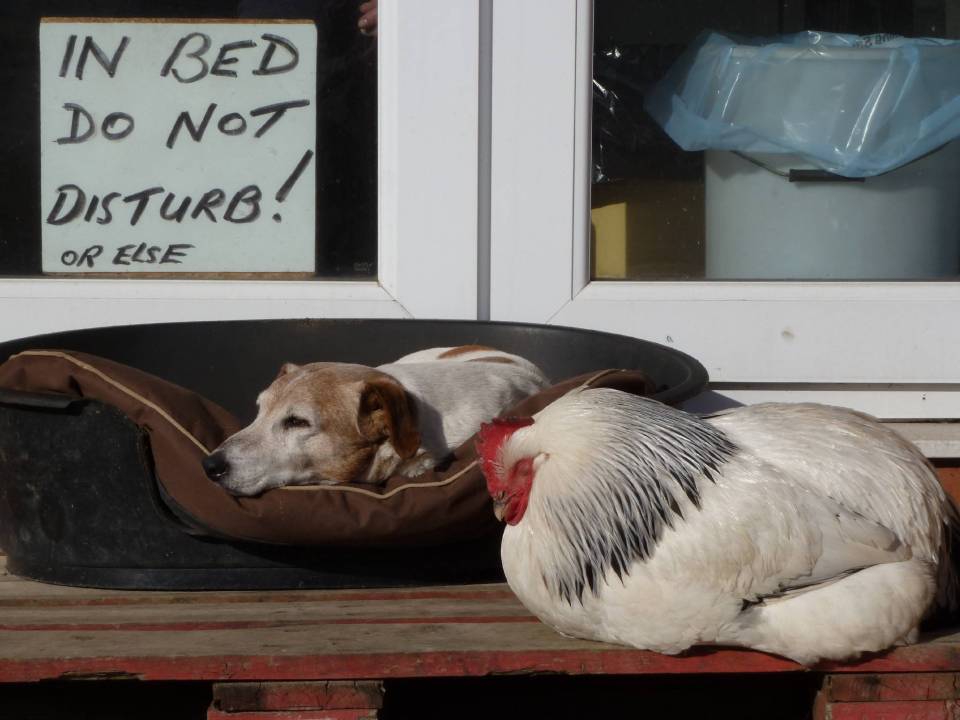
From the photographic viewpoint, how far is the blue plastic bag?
3625 mm

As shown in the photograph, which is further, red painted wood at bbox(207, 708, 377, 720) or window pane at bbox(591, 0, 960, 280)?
window pane at bbox(591, 0, 960, 280)

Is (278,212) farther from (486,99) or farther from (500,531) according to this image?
(500,531)

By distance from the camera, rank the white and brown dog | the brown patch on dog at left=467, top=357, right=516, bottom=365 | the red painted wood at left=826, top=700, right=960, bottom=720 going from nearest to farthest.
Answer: the red painted wood at left=826, top=700, right=960, bottom=720 → the white and brown dog → the brown patch on dog at left=467, top=357, right=516, bottom=365

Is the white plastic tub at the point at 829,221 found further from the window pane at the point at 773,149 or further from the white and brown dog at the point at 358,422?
the white and brown dog at the point at 358,422

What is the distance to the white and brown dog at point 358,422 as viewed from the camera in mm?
2850

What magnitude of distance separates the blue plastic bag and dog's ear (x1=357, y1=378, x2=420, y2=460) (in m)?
1.33

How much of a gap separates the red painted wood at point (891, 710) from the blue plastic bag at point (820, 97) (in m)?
1.94

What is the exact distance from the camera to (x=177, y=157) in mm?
3738

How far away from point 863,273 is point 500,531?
1.61 m

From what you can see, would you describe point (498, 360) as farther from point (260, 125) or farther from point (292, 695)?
point (292, 695)

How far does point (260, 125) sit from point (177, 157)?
11.0 inches

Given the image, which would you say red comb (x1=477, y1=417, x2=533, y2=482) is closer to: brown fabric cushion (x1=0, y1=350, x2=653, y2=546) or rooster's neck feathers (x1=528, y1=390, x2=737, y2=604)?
rooster's neck feathers (x1=528, y1=390, x2=737, y2=604)

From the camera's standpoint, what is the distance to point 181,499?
2.50 meters

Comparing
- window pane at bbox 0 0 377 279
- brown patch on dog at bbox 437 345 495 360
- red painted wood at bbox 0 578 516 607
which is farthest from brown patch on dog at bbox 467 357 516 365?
red painted wood at bbox 0 578 516 607
